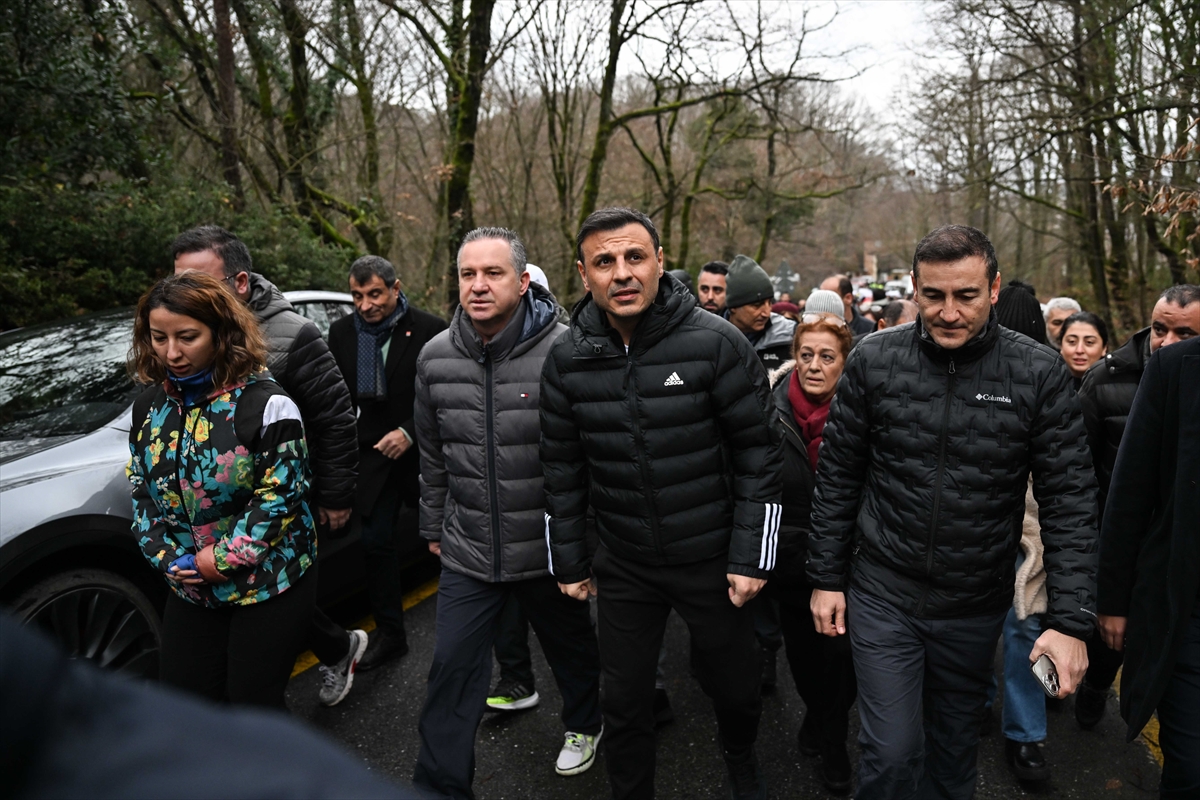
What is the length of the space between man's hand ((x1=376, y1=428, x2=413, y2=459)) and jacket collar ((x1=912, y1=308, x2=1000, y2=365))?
2691 mm

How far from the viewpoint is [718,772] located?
10.6 ft

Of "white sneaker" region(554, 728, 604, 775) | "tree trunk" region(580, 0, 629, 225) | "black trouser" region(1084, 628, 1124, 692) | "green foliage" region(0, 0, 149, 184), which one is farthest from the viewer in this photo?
"tree trunk" region(580, 0, 629, 225)

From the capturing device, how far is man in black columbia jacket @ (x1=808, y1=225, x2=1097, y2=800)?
2.36 meters

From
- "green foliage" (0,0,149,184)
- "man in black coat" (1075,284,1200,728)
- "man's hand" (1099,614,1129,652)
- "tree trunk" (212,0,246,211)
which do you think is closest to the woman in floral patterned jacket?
"man's hand" (1099,614,1129,652)

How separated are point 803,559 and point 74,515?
278 centimetres

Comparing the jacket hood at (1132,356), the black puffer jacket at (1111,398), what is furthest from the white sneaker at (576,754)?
the jacket hood at (1132,356)

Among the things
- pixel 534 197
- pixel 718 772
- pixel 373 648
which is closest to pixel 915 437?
pixel 718 772

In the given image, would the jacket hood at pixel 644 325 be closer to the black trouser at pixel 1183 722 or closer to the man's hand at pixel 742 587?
the man's hand at pixel 742 587

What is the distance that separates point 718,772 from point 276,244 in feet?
25.8

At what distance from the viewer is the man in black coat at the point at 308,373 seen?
338 cm

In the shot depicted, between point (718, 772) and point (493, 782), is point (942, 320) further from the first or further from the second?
point (493, 782)

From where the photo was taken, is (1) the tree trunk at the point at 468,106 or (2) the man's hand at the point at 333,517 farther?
(1) the tree trunk at the point at 468,106

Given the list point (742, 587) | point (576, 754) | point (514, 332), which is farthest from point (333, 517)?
point (742, 587)

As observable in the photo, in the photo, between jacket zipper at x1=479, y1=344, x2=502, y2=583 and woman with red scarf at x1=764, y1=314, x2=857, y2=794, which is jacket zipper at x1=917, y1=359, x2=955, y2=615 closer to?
woman with red scarf at x1=764, y1=314, x2=857, y2=794
